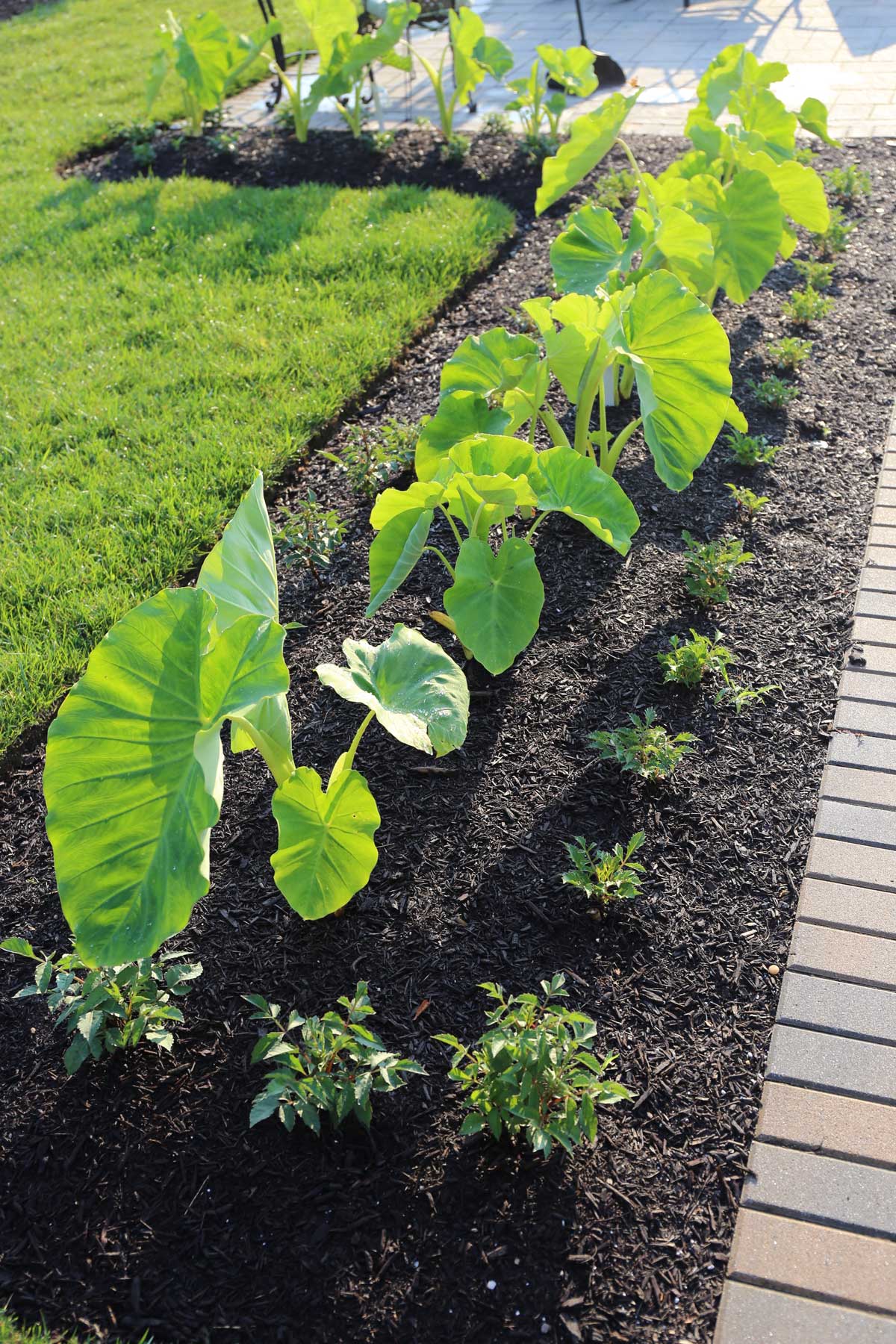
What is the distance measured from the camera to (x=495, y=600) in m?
2.33

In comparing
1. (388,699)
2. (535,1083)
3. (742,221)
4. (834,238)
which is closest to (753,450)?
(742,221)

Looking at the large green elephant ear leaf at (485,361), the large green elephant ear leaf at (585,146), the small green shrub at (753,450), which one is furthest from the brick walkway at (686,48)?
the large green elephant ear leaf at (485,361)

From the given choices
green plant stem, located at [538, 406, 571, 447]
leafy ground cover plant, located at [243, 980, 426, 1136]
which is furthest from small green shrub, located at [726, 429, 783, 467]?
leafy ground cover plant, located at [243, 980, 426, 1136]

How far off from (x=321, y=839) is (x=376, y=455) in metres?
1.77

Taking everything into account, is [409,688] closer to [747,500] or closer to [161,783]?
[161,783]

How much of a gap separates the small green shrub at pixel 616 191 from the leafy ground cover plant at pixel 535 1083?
413 centimetres

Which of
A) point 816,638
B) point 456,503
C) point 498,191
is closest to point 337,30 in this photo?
point 498,191

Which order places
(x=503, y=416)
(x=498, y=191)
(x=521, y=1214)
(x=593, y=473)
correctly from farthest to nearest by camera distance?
1. (x=498, y=191)
2. (x=503, y=416)
3. (x=593, y=473)
4. (x=521, y=1214)

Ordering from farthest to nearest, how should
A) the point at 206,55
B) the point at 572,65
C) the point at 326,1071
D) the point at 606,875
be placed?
the point at 206,55, the point at 572,65, the point at 606,875, the point at 326,1071

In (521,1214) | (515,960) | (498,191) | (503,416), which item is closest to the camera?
(521,1214)

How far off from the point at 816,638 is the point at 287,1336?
2.06m

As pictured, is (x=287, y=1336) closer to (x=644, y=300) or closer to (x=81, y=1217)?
(x=81, y=1217)

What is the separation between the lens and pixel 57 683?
8.98 ft

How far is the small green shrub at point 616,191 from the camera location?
4879 millimetres
